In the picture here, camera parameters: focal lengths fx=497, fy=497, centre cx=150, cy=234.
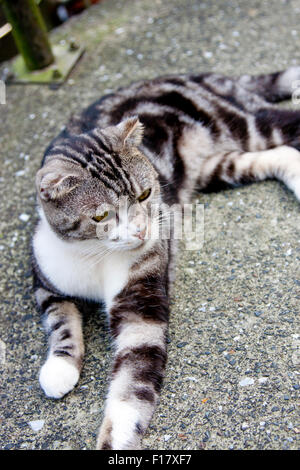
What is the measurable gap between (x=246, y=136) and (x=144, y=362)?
159 centimetres

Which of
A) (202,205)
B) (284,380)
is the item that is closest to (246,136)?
(202,205)

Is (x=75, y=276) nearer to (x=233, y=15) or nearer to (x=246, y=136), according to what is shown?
(x=246, y=136)

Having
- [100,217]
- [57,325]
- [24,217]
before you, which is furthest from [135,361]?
[24,217]

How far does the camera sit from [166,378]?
6.62ft

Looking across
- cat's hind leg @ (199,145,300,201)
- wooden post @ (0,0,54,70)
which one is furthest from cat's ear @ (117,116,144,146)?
wooden post @ (0,0,54,70)

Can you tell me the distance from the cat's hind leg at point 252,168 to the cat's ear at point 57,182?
1140 millimetres

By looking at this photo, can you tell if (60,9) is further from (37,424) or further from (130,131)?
(37,424)

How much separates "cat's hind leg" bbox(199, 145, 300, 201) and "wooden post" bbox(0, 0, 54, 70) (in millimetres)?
1883

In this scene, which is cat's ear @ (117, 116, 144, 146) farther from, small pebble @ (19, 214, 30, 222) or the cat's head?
small pebble @ (19, 214, 30, 222)

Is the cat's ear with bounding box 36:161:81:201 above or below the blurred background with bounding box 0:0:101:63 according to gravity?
above

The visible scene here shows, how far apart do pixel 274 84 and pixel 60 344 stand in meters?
2.21

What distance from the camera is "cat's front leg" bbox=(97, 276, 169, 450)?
1833mm

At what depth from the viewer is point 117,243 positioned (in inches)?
79.0

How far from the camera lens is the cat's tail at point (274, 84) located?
324 centimetres
